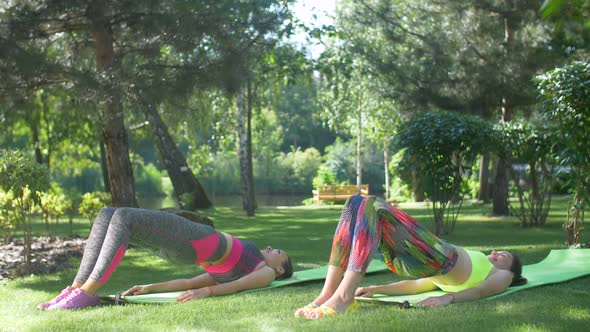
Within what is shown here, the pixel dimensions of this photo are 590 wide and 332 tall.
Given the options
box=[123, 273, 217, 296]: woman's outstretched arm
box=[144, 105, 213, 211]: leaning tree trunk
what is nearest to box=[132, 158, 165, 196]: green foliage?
box=[144, 105, 213, 211]: leaning tree trunk

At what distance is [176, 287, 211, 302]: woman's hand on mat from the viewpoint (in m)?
4.56

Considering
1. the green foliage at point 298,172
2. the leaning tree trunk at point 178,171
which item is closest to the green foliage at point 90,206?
the leaning tree trunk at point 178,171

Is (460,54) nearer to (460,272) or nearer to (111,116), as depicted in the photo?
(111,116)

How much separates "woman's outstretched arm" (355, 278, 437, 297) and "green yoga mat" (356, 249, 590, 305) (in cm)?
4

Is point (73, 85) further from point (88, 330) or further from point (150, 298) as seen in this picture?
point (88, 330)

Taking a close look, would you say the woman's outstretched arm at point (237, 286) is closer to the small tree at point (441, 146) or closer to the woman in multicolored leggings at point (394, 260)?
the woman in multicolored leggings at point (394, 260)

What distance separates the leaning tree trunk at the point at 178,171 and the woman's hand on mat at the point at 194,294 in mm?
11692

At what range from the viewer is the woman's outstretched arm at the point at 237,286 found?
15.1 feet

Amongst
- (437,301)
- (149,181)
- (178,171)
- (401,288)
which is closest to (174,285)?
(401,288)

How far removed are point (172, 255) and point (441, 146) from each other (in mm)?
5920

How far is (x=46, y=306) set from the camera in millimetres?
4324

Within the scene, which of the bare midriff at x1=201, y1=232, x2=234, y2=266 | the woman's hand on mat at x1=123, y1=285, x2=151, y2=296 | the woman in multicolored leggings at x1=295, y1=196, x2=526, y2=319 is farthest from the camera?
the woman's hand on mat at x1=123, y1=285, x2=151, y2=296

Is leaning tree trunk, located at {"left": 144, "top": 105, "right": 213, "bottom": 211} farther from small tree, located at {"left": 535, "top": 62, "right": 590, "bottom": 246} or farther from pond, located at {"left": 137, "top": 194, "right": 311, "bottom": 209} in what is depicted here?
small tree, located at {"left": 535, "top": 62, "right": 590, "bottom": 246}

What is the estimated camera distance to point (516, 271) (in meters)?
4.64
